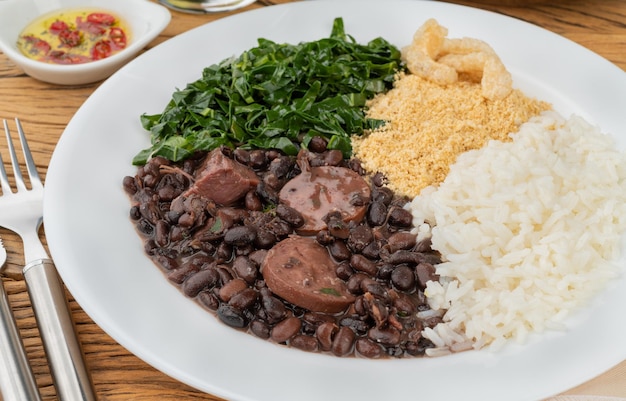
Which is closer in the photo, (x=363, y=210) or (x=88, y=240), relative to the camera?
(x=88, y=240)

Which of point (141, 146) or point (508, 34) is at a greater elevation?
point (508, 34)

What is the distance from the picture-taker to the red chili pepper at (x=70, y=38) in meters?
5.47

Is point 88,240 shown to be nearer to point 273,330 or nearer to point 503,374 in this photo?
point 273,330

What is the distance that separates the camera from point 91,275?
11.1 ft

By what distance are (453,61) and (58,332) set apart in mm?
3056

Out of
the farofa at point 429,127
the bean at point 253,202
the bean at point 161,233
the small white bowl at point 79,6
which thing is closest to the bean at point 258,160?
the bean at point 253,202

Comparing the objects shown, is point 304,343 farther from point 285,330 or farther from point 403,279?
point 403,279

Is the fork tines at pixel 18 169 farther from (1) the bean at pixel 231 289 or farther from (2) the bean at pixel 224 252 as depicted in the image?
(1) the bean at pixel 231 289

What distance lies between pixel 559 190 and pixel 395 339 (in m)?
1.32

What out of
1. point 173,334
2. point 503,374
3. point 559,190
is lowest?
point 173,334

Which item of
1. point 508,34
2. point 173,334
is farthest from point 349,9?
point 173,334

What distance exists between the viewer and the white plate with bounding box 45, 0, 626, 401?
9.86ft

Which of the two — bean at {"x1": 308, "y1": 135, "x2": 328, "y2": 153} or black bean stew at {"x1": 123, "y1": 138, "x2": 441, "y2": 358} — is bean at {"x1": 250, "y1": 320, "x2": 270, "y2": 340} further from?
bean at {"x1": 308, "y1": 135, "x2": 328, "y2": 153}

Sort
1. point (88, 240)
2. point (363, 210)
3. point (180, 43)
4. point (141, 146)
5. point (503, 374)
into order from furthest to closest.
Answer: point (180, 43)
point (141, 146)
point (363, 210)
point (88, 240)
point (503, 374)
